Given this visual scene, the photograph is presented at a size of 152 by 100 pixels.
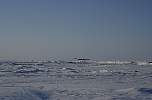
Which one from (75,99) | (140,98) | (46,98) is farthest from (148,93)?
(46,98)

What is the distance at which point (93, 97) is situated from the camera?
12.4 m

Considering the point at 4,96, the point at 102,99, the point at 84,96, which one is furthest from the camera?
the point at 84,96

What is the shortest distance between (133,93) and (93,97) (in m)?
2.02

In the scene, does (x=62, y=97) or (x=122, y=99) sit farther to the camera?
(x=62, y=97)

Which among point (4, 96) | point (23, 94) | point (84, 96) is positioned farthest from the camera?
point (84, 96)

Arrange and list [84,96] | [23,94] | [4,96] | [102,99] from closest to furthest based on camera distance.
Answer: [4,96], [23,94], [102,99], [84,96]

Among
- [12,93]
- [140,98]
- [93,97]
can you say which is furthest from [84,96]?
[12,93]

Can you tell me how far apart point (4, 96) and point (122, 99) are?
4.73 m

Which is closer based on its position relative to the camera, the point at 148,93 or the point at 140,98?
the point at 140,98

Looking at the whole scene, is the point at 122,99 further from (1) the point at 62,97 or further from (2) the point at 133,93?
(1) the point at 62,97

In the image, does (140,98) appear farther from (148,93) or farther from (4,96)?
(4,96)

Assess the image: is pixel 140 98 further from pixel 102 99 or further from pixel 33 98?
pixel 33 98

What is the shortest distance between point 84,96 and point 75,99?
3.26 ft

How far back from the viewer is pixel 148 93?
13.4 m
